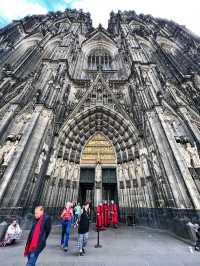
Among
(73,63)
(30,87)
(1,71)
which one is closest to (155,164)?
(30,87)

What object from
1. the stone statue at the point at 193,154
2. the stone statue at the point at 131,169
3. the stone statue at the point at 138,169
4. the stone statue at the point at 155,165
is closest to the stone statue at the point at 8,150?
the stone statue at the point at 131,169

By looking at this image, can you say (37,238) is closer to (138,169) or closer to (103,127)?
(138,169)

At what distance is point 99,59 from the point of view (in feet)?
63.1

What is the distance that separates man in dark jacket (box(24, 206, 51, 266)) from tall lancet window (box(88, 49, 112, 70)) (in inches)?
695

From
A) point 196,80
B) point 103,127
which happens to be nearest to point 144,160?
point 103,127

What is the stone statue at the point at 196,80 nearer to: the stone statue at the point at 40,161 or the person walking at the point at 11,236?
the stone statue at the point at 40,161

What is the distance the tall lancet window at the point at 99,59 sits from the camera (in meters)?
18.3

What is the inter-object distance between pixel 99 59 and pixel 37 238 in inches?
778

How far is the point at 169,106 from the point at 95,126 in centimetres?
532

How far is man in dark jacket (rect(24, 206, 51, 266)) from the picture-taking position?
7.46 feet

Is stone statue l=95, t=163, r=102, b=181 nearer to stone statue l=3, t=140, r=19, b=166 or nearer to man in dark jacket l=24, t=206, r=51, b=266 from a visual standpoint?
stone statue l=3, t=140, r=19, b=166

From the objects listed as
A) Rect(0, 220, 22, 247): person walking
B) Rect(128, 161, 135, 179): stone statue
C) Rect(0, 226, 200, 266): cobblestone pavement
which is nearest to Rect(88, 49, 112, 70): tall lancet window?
Rect(128, 161, 135, 179): stone statue

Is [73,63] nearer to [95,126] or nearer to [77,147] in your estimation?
[95,126]

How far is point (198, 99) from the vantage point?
11844 mm
